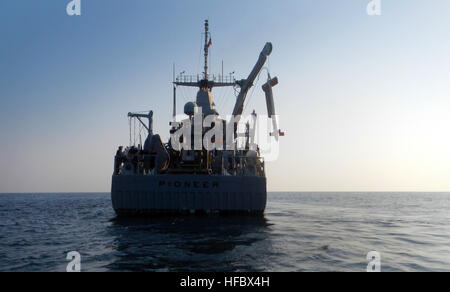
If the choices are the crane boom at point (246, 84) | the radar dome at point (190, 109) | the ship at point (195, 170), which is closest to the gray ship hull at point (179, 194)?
the ship at point (195, 170)

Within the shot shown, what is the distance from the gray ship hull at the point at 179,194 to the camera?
24.3 meters

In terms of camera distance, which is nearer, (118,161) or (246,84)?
(118,161)

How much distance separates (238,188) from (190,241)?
403 inches

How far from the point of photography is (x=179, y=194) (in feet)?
80.0

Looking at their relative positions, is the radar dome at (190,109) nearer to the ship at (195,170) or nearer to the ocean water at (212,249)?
the ship at (195,170)

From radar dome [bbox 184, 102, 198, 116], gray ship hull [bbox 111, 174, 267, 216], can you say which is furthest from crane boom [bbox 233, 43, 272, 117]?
gray ship hull [bbox 111, 174, 267, 216]

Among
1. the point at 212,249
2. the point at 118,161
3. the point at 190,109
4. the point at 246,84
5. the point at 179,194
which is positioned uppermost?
the point at 246,84

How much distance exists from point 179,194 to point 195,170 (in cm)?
273

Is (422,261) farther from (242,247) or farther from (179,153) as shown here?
(179,153)

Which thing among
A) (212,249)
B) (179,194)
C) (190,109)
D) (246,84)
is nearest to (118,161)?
(179,194)

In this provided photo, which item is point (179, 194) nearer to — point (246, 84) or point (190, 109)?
point (190, 109)

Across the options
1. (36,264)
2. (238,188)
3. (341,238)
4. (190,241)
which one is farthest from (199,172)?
(36,264)

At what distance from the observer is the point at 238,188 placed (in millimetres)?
24750

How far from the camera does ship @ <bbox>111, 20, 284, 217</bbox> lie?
80.0 feet
